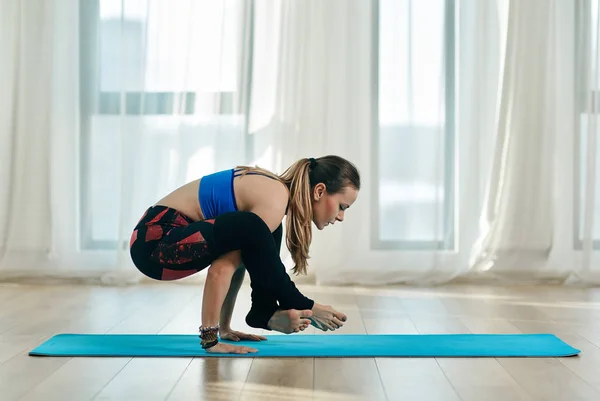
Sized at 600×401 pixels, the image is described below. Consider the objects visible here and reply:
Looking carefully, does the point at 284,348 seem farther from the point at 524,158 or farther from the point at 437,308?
the point at 524,158

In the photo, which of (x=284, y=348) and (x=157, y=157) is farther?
(x=157, y=157)

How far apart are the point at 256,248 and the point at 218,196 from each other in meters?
0.26

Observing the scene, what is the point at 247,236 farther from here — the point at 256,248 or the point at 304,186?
the point at 304,186

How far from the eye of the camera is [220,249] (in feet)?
6.97

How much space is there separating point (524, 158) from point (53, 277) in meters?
2.47

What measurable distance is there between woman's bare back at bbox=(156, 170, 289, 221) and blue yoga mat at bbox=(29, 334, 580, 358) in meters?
0.38

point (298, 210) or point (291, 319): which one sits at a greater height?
point (298, 210)

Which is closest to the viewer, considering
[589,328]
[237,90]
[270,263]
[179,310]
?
[270,263]

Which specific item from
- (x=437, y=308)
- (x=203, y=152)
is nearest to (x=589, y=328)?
(x=437, y=308)

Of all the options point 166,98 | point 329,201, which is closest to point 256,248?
point 329,201

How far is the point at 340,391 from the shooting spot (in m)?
1.75

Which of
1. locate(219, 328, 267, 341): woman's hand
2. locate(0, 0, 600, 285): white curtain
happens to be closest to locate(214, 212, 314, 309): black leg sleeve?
locate(219, 328, 267, 341): woman's hand

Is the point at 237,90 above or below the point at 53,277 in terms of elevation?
above

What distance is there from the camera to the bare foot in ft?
6.91
